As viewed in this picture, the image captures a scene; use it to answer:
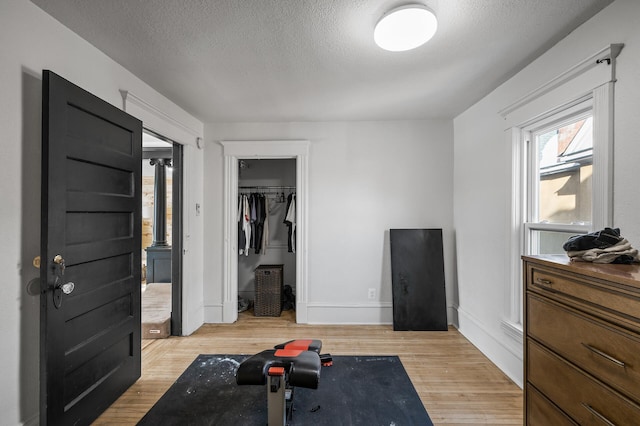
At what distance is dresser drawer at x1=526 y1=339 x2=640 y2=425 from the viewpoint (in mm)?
935

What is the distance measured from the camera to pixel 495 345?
7.88 feet

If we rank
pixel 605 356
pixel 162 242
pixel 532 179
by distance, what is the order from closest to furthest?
pixel 605 356
pixel 532 179
pixel 162 242

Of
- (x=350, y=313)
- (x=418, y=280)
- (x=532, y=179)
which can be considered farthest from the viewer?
(x=350, y=313)

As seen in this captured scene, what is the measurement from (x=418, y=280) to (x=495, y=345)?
0.94 metres

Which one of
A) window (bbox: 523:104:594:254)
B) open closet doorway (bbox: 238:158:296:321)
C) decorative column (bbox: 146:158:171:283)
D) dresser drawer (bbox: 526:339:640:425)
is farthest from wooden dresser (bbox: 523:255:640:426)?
decorative column (bbox: 146:158:171:283)

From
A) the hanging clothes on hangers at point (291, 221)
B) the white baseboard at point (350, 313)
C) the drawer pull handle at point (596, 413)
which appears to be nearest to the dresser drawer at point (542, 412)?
the drawer pull handle at point (596, 413)

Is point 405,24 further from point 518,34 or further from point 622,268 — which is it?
point 622,268

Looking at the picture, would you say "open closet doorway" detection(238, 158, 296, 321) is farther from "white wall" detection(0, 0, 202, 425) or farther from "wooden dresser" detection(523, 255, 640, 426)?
"wooden dresser" detection(523, 255, 640, 426)

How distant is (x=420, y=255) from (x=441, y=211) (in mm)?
592

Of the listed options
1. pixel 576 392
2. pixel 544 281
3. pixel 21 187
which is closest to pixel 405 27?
pixel 544 281

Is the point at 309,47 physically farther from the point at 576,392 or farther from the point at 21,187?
the point at 576,392

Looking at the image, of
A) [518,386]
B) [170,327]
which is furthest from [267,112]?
[518,386]

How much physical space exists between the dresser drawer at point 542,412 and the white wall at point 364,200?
74.9 inches

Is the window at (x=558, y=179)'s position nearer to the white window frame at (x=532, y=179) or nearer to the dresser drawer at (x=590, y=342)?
the white window frame at (x=532, y=179)
